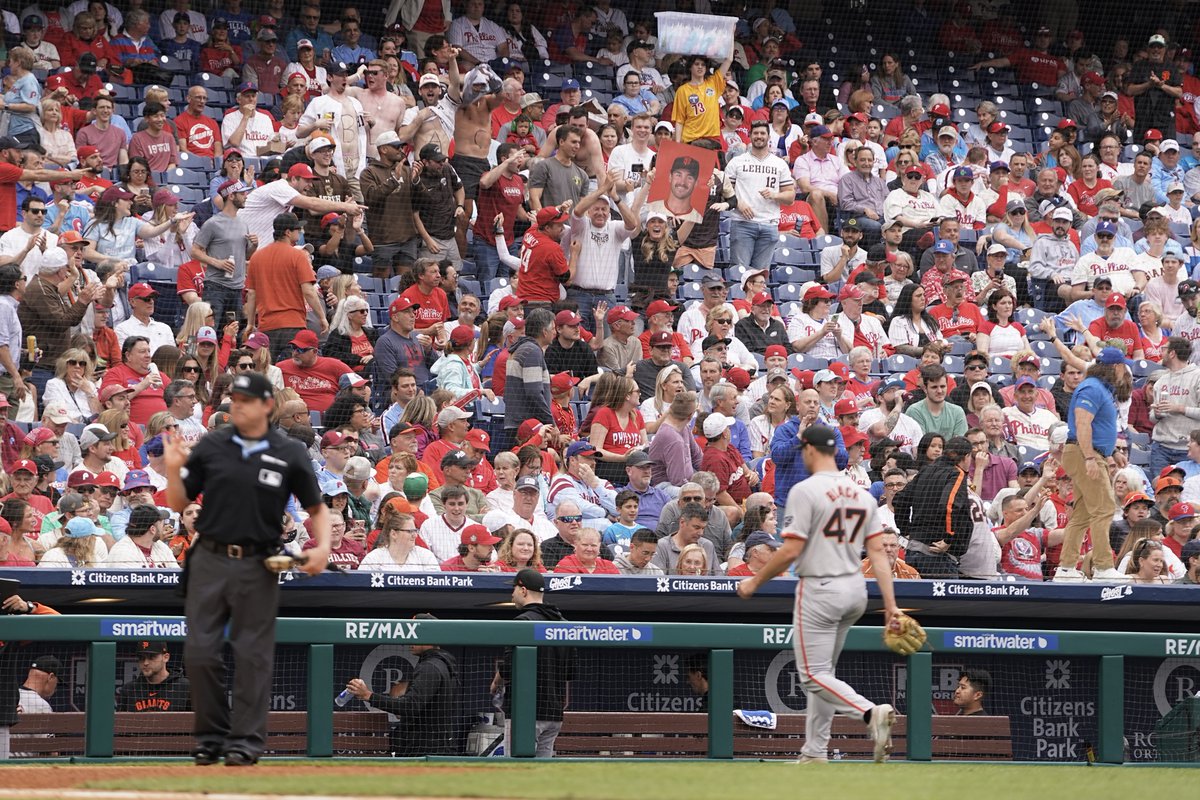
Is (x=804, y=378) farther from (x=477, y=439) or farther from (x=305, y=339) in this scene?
(x=305, y=339)

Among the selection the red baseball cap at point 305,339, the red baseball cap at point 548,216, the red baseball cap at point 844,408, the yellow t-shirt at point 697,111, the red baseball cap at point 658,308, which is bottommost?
the red baseball cap at point 844,408

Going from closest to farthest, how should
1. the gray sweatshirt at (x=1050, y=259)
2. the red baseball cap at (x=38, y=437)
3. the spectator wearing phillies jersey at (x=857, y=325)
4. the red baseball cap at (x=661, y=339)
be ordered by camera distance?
the red baseball cap at (x=38, y=437), the red baseball cap at (x=661, y=339), the spectator wearing phillies jersey at (x=857, y=325), the gray sweatshirt at (x=1050, y=259)

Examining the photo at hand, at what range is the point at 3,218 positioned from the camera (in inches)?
544

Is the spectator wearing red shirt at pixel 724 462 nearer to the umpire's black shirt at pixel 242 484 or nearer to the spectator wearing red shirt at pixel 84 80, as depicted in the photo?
the umpire's black shirt at pixel 242 484

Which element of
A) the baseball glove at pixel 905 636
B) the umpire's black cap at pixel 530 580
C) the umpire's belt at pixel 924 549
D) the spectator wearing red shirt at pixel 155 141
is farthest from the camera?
the spectator wearing red shirt at pixel 155 141

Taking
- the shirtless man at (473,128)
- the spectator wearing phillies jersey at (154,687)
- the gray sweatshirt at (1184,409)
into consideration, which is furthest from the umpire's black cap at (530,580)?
the gray sweatshirt at (1184,409)

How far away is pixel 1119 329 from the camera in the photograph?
16.3 metres

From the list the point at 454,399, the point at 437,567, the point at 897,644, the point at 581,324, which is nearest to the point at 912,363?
the point at 581,324

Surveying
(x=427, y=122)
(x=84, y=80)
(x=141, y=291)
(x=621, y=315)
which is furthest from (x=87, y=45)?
(x=621, y=315)

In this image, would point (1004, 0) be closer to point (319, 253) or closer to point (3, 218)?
point (319, 253)

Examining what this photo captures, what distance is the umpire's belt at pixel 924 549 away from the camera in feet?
38.6

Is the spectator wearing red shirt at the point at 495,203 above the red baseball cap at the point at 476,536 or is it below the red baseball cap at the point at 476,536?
above

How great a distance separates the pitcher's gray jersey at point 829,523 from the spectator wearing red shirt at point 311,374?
5479 millimetres

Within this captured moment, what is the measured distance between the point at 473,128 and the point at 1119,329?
590cm
